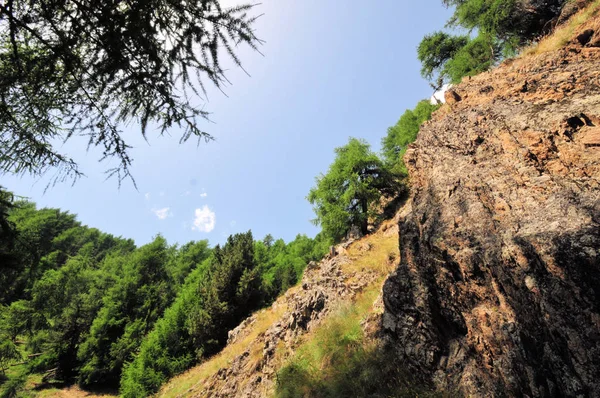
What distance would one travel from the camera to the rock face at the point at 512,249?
310 centimetres

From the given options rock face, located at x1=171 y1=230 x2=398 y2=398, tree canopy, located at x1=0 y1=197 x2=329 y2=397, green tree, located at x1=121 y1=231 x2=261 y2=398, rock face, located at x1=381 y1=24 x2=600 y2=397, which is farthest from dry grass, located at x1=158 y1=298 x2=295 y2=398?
→ rock face, located at x1=381 y1=24 x2=600 y2=397

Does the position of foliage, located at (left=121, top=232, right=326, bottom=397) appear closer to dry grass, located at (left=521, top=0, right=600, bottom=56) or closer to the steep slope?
the steep slope

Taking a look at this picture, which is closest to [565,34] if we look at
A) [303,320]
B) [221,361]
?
[303,320]

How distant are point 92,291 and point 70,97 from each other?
116ft

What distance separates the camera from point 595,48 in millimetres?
7277

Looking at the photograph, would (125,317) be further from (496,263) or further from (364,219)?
(496,263)

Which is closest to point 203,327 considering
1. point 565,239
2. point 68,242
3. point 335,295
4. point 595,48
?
point 335,295

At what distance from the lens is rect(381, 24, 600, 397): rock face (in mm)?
3102

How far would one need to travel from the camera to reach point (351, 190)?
773 inches

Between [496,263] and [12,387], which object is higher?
[496,263]

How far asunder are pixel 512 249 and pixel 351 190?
52.2 feet

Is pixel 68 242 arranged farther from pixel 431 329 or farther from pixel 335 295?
pixel 431 329

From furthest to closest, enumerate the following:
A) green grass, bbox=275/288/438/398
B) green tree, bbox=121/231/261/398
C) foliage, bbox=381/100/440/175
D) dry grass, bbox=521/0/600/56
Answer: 1. foliage, bbox=381/100/440/175
2. green tree, bbox=121/231/261/398
3. dry grass, bbox=521/0/600/56
4. green grass, bbox=275/288/438/398

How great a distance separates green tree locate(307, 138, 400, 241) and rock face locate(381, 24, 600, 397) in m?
11.7
